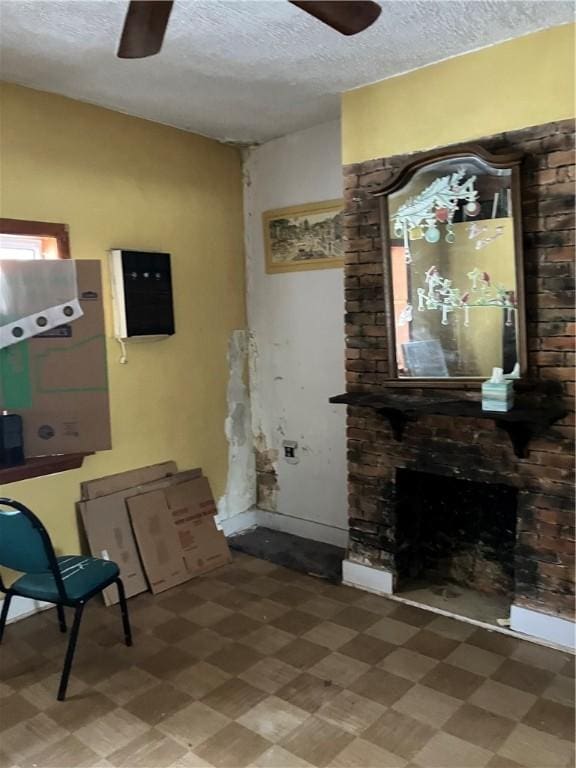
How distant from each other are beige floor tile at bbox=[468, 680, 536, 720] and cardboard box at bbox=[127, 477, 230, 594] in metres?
1.64

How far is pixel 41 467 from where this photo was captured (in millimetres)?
3061

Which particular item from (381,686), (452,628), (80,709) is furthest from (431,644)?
(80,709)

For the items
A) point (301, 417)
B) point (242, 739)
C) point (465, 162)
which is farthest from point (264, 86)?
point (242, 739)

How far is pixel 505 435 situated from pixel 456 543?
2.45ft

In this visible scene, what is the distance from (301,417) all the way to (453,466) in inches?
48.5

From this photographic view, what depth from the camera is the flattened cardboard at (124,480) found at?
10.8ft

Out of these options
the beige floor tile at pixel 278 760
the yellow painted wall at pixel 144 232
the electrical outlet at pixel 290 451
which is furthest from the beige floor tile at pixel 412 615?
the yellow painted wall at pixel 144 232

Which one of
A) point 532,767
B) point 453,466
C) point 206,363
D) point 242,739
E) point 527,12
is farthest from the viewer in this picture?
point 206,363

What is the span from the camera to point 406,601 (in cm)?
311

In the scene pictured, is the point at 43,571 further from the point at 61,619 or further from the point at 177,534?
the point at 177,534

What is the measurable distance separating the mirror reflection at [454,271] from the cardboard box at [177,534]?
1.45 metres

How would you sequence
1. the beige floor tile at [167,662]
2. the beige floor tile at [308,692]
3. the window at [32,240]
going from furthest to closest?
the window at [32,240] → the beige floor tile at [167,662] → the beige floor tile at [308,692]

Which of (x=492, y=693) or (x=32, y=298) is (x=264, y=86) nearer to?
(x=32, y=298)

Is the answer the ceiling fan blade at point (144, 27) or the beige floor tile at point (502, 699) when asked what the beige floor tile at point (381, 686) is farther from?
the ceiling fan blade at point (144, 27)
